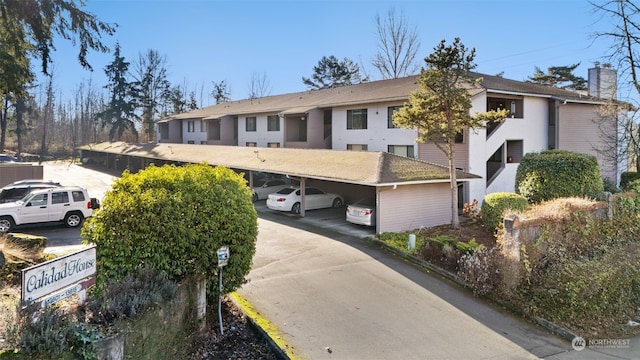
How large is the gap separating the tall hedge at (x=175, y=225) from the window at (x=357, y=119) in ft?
60.0

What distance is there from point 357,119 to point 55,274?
881 inches

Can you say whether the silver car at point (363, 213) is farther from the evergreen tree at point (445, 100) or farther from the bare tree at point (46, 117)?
the bare tree at point (46, 117)

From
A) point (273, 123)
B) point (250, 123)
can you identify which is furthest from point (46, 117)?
point (273, 123)

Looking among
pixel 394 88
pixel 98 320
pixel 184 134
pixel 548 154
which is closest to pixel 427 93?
pixel 548 154

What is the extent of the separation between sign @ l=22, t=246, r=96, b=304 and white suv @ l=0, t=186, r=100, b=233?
518 inches

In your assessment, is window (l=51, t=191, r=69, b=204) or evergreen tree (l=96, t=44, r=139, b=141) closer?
window (l=51, t=191, r=69, b=204)

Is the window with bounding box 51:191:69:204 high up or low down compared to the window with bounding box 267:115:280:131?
down

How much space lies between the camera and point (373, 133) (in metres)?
25.4

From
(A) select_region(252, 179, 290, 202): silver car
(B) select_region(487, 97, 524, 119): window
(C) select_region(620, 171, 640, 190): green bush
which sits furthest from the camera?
(A) select_region(252, 179, 290, 202): silver car

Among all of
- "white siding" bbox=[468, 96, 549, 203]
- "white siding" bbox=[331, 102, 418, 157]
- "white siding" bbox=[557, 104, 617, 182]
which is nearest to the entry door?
"white siding" bbox=[331, 102, 418, 157]

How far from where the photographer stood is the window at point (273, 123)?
112ft

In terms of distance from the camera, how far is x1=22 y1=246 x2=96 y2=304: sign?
5359mm

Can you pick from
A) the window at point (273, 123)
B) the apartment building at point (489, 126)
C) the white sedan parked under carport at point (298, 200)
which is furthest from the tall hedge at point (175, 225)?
the window at point (273, 123)

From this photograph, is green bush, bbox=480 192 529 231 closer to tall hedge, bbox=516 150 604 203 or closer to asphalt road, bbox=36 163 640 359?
tall hedge, bbox=516 150 604 203
